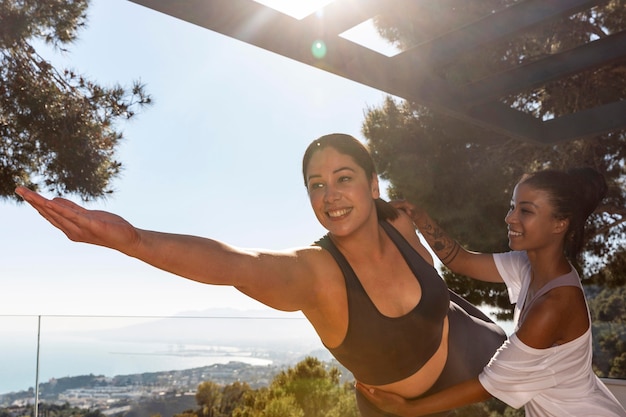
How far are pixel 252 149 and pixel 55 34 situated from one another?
20.4 meters

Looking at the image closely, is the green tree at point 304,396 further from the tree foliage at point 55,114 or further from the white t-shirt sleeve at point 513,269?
the white t-shirt sleeve at point 513,269

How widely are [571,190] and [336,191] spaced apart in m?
0.79

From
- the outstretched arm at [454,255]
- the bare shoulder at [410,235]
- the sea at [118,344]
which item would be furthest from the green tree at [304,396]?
the bare shoulder at [410,235]

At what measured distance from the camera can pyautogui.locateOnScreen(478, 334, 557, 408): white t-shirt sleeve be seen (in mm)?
1863

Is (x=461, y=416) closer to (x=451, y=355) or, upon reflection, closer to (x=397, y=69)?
(x=397, y=69)

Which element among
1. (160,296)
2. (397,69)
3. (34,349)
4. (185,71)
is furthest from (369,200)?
(160,296)

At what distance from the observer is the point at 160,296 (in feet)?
142

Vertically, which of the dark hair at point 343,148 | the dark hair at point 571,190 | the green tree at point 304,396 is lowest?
the green tree at point 304,396

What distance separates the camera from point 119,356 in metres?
4.45

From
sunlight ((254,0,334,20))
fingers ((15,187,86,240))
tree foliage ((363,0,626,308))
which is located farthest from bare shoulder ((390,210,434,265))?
tree foliage ((363,0,626,308))

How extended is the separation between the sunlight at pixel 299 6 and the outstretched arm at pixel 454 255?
98 centimetres

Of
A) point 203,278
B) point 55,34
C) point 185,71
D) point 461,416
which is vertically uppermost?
point 185,71

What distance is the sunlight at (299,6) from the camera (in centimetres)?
277

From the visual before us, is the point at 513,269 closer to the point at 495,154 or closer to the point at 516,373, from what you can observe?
the point at 516,373
